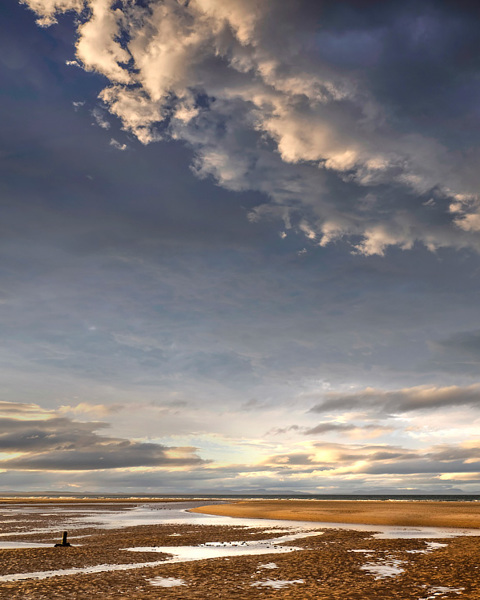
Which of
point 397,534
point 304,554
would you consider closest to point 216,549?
point 304,554

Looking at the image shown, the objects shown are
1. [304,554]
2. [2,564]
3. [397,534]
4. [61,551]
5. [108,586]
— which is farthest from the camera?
[397,534]

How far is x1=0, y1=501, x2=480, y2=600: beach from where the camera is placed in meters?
17.0

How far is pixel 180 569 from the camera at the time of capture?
22078mm

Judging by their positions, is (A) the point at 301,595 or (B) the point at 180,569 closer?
(A) the point at 301,595

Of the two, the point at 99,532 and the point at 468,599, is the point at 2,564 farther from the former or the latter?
the point at 468,599

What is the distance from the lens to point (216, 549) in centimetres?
2955

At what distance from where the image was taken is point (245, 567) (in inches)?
878

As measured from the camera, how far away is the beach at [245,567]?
16969 mm

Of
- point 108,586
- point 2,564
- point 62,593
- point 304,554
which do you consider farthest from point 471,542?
point 2,564

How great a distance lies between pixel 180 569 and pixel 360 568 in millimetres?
8787

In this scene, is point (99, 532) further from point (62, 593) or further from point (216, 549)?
point (62, 593)

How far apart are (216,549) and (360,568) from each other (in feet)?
35.9

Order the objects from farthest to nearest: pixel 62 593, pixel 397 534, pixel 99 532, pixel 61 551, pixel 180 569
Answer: pixel 99 532 → pixel 397 534 → pixel 61 551 → pixel 180 569 → pixel 62 593

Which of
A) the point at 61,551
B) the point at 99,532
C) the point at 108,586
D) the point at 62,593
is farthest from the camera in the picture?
the point at 99,532
